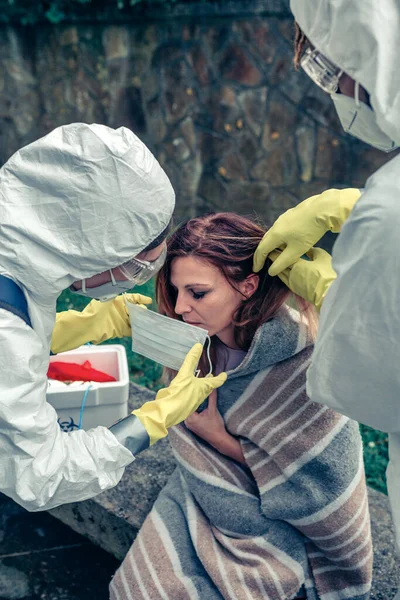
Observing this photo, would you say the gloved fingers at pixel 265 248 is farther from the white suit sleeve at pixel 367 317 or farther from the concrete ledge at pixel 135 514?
the concrete ledge at pixel 135 514

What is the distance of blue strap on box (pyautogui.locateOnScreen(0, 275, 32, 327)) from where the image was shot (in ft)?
5.33

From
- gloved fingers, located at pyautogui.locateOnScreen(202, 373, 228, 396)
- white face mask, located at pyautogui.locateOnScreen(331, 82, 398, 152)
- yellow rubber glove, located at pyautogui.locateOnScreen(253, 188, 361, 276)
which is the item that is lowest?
gloved fingers, located at pyautogui.locateOnScreen(202, 373, 228, 396)

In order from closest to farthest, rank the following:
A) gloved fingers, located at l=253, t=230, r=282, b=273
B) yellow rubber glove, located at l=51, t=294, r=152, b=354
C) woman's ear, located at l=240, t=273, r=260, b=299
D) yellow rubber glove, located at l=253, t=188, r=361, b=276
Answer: yellow rubber glove, located at l=253, t=188, r=361, b=276 < gloved fingers, located at l=253, t=230, r=282, b=273 < woman's ear, located at l=240, t=273, r=260, b=299 < yellow rubber glove, located at l=51, t=294, r=152, b=354

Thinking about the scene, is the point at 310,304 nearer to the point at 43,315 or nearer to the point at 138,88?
the point at 43,315

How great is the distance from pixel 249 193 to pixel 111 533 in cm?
350

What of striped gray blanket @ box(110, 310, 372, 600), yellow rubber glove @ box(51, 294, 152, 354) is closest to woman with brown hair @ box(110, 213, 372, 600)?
striped gray blanket @ box(110, 310, 372, 600)

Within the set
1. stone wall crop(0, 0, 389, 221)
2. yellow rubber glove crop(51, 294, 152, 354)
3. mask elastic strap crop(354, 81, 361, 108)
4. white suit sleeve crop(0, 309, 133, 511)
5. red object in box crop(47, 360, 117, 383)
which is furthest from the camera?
stone wall crop(0, 0, 389, 221)

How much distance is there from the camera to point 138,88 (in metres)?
5.34

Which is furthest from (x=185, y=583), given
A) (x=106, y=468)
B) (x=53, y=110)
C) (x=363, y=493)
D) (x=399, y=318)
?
(x=53, y=110)

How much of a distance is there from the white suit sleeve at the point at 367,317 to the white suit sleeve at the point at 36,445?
66cm

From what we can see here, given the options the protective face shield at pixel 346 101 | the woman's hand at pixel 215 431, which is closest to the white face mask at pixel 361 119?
the protective face shield at pixel 346 101

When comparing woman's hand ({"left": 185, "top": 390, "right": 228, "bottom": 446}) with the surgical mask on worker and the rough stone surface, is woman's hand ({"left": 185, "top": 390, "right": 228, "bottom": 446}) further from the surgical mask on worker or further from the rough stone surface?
the rough stone surface

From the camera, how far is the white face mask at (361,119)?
1416 mm

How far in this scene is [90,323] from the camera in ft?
7.47
